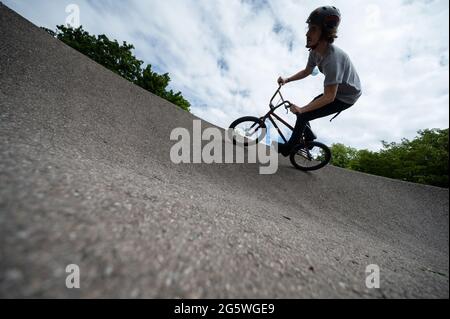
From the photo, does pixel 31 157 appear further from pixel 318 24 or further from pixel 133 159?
pixel 318 24

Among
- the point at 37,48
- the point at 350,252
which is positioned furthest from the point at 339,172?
the point at 37,48

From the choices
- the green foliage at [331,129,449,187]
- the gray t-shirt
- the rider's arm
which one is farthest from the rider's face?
the green foliage at [331,129,449,187]

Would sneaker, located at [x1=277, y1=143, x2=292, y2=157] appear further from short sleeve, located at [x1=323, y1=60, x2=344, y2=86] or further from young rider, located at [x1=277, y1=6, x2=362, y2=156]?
short sleeve, located at [x1=323, y1=60, x2=344, y2=86]

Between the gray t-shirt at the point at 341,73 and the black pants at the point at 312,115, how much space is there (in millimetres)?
224

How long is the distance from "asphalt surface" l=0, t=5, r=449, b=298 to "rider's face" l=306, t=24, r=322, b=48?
3.12 meters

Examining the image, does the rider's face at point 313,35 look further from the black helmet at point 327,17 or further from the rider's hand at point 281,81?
the rider's hand at point 281,81

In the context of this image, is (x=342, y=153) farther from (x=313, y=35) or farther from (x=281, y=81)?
(x=313, y=35)

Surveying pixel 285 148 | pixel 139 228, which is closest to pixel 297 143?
pixel 285 148

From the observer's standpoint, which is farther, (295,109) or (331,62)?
(295,109)

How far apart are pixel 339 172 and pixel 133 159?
6816 millimetres

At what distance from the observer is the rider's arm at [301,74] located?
182 inches

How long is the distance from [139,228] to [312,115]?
449cm

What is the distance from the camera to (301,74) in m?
4.86

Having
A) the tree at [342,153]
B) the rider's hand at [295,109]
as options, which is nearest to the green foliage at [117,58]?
the rider's hand at [295,109]
